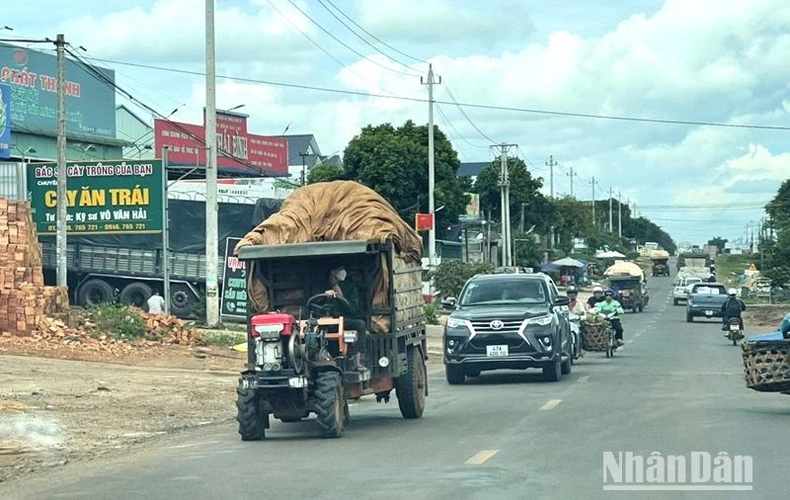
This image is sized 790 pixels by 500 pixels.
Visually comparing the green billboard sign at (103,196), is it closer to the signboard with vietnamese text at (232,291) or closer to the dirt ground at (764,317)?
the signboard with vietnamese text at (232,291)

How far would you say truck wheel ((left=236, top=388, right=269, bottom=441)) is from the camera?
1465cm

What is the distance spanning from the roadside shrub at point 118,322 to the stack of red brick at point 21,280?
88cm

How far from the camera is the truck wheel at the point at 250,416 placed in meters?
14.6

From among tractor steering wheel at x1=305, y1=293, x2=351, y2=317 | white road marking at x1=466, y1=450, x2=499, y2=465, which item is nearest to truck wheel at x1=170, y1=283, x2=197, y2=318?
tractor steering wheel at x1=305, y1=293, x2=351, y2=317

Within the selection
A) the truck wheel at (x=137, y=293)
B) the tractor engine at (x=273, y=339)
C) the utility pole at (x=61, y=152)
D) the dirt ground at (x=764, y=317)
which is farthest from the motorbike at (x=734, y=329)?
the tractor engine at (x=273, y=339)

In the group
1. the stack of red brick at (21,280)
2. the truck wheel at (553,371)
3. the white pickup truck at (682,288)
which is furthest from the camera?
the white pickup truck at (682,288)

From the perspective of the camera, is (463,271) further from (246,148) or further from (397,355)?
(397,355)

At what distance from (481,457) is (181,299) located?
29.7 metres

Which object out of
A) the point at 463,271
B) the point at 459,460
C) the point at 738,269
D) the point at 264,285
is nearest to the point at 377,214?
the point at 264,285

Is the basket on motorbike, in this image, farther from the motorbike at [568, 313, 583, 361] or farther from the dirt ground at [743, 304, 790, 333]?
the dirt ground at [743, 304, 790, 333]

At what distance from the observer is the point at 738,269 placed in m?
143

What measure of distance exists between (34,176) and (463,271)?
2445 centimetres

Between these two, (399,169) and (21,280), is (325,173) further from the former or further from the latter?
(21,280)

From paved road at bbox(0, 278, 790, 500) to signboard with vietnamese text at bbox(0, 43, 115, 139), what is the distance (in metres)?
46.4
